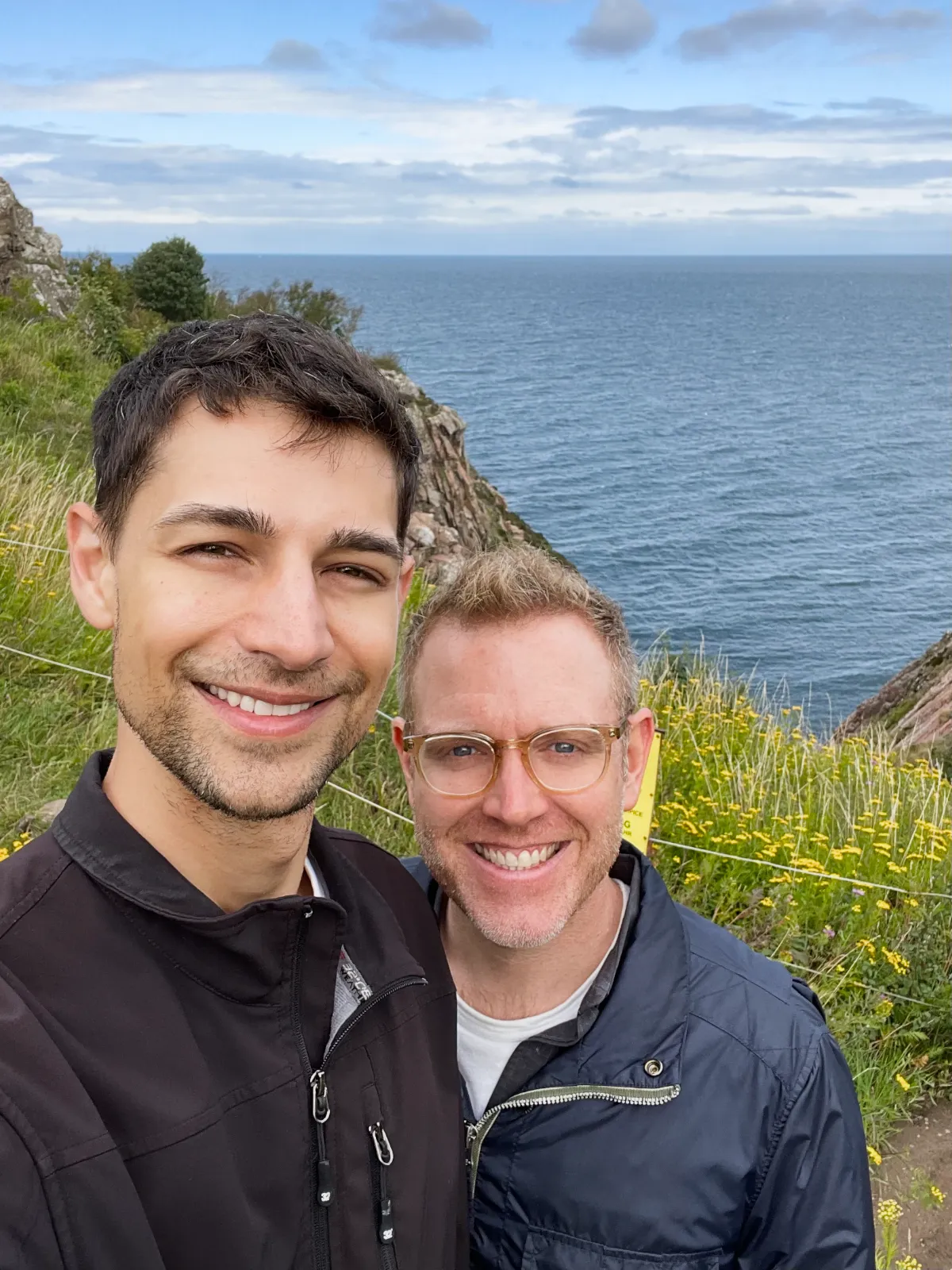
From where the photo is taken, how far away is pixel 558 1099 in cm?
211

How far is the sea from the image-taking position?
94.1 ft

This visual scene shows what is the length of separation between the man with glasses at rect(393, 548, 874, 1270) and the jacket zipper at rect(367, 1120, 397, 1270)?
0.48 meters

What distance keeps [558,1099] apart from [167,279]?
27934mm

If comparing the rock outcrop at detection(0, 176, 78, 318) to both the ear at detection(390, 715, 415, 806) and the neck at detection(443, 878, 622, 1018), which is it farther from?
the neck at detection(443, 878, 622, 1018)

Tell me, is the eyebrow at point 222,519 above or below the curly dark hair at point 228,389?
below

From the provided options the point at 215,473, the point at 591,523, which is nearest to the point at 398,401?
the point at 215,473

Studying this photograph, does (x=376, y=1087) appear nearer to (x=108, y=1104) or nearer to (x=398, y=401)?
(x=108, y=1104)

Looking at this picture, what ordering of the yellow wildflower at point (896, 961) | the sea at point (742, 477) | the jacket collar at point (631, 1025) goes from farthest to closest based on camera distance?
the sea at point (742, 477)
the yellow wildflower at point (896, 961)
the jacket collar at point (631, 1025)

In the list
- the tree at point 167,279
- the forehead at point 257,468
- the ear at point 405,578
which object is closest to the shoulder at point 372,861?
the ear at point 405,578

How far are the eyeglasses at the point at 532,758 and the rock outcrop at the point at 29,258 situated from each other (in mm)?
17718

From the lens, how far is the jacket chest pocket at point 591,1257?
2.04m

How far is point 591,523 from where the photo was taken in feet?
127

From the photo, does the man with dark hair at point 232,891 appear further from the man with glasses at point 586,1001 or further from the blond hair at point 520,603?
the blond hair at point 520,603

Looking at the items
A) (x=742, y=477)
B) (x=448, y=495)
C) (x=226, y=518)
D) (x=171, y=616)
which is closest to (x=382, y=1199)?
(x=171, y=616)
